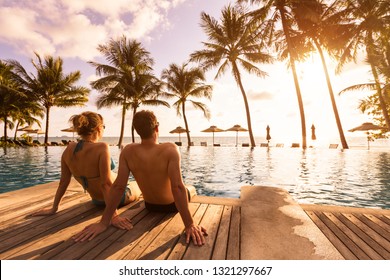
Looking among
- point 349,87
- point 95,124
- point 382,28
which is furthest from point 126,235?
point 349,87

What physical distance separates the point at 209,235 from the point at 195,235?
0.19 m

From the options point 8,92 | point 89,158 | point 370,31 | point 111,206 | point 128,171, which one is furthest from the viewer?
point 8,92

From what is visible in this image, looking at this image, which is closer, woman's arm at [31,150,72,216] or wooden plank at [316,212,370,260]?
wooden plank at [316,212,370,260]

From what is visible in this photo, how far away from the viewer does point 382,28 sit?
49.6ft

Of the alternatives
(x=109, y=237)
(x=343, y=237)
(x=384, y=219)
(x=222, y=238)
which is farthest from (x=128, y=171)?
(x=384, y=219)

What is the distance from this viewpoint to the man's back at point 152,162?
2.20 metres

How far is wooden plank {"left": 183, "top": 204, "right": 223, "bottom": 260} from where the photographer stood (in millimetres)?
1772

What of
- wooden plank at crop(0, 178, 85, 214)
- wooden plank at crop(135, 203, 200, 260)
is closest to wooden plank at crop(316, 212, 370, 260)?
wooden plank at crop(135, 203, 200, 260)

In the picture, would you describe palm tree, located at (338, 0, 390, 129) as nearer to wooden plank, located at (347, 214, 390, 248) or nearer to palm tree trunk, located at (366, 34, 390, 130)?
palm tree trunk, located at (366, 34, 390, 130)

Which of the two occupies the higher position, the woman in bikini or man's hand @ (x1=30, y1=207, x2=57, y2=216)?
the woman in bikini

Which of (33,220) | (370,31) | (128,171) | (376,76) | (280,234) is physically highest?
(370,31)

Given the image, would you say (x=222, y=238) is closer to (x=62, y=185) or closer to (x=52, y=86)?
(x=62, y=185)

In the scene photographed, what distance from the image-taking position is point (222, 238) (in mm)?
2062
